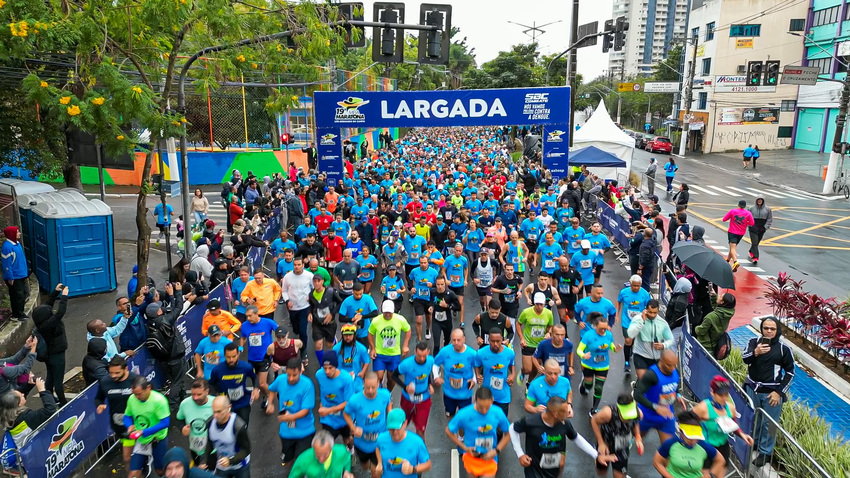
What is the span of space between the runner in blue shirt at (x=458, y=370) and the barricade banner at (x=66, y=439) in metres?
3.83

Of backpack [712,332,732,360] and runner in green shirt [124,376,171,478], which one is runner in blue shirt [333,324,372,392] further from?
backpack [712,332,732,360]

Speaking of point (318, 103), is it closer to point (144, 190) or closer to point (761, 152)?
point (144, 190)

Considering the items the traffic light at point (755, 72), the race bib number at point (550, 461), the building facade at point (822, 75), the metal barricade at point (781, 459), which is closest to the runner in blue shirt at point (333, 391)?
the race bib number at point (550, 461)

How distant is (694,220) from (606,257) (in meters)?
7.38

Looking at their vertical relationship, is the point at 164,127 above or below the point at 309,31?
below

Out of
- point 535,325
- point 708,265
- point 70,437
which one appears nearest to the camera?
point 70,437

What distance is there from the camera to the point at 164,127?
9945 mm

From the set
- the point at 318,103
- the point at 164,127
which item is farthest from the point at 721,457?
the point at 318,103

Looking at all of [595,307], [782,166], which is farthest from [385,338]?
[782,166]

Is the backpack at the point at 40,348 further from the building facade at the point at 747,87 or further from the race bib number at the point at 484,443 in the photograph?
the building facade at the point at 747,87

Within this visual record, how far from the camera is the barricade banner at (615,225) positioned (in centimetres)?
1645

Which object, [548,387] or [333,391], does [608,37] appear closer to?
[548,387]

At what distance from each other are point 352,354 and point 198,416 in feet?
6.60

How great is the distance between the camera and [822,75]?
47094mm
